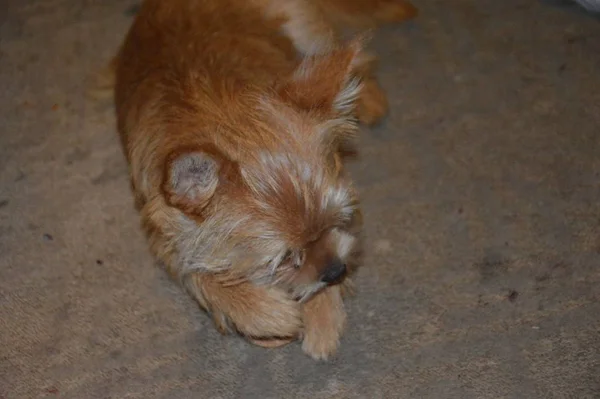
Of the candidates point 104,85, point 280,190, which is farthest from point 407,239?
point 104,85

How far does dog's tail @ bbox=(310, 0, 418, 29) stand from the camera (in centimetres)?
290

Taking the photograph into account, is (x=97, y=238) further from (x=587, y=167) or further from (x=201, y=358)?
(x=587, y=167)

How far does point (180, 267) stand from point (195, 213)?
380 millimetres

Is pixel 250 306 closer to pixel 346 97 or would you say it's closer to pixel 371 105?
pixel 346 97

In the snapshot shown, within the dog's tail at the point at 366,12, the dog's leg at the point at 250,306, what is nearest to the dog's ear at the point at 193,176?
the dog's leg at the point at 250,306

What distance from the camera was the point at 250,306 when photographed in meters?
2.11

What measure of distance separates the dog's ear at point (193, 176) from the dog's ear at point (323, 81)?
0.29 m

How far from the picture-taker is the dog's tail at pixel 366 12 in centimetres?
→ 290

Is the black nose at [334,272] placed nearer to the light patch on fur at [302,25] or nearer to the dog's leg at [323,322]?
the dog's leg at [323,322]

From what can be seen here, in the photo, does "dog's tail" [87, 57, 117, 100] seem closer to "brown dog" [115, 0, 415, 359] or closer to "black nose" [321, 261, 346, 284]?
"brown dog" [115, 0, 415, 359]

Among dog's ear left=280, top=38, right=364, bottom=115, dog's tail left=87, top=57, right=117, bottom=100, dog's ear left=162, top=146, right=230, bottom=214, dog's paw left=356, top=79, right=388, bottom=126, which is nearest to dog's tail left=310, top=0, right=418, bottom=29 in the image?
dog's paw left=356, top=79, right=388, bottom=126

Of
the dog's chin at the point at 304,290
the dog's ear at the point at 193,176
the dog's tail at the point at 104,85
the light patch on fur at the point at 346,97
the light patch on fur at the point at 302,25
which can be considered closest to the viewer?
the dog's ear at the point at 193,176

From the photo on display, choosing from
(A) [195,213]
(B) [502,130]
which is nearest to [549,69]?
(B) [502,130]

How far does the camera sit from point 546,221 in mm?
2541
